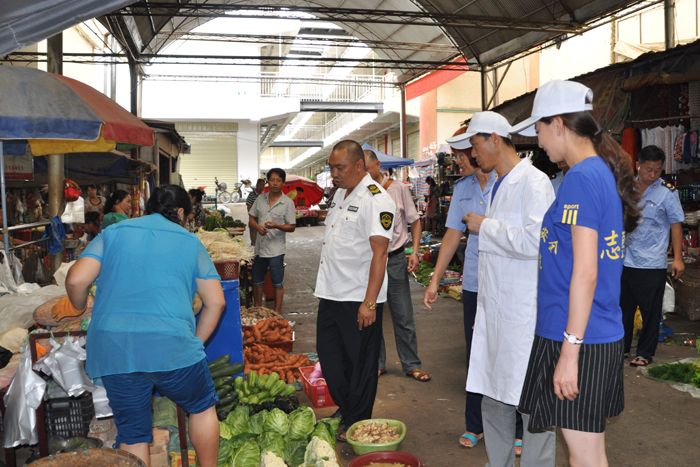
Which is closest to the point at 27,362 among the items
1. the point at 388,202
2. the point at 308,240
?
the point at 388,202

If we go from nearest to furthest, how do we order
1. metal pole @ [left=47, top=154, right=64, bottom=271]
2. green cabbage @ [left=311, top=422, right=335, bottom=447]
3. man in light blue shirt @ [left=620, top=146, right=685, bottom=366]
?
green cabbage @ [left=311, top=422, right=335, bottom=447], man in light blue shirt @ [left=620, top=146, right=685, bottom=366], metal pole @ [left=47, top=154, right=64, bottom=271]

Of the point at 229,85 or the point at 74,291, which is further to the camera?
the point at 229,85

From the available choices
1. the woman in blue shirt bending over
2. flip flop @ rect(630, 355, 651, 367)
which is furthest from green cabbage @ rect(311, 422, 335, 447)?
flip flop @ rect(630, 355, 651, 367)

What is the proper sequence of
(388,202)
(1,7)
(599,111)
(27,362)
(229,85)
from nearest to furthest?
(1,7)
(27,362)
(388,202)
(599,111)
(229,85)

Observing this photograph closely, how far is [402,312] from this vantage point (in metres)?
5.98

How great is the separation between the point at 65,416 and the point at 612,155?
10.5 feet

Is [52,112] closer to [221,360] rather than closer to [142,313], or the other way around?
[221,360]

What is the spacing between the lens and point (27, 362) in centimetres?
360

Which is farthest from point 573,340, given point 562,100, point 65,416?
point 65,416

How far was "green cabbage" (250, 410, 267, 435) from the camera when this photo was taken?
4.21 m

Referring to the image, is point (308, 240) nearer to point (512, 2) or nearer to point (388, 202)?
point (512, 2)

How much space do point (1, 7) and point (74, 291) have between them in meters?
1.56

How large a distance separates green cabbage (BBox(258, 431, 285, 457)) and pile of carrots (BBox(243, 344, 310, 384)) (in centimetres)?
152

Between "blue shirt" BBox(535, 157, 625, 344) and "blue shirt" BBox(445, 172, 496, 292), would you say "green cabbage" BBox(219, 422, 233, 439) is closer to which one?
"blue shirt" BBox(445, 172, 496, 292)
